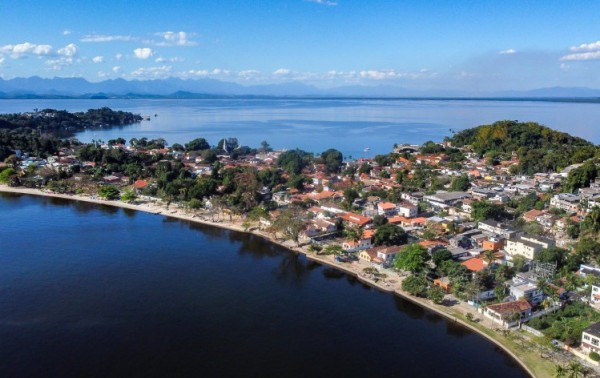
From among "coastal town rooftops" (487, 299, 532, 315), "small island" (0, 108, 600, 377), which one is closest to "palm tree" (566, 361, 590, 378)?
"small island" (0, 108, 600, 377)

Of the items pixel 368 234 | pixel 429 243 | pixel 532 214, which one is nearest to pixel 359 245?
pixel 368 234

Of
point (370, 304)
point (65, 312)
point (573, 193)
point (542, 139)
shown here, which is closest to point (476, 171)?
point (573, 193)

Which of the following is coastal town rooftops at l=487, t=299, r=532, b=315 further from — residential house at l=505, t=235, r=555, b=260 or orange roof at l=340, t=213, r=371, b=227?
orange roof at l=340, t=213, r=371, b=227

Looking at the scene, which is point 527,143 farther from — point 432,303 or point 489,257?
point 432,303

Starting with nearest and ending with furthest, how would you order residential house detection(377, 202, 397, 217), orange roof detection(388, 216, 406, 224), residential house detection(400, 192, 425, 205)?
orange roof detection(388, 216, 406, 224), residential house detection(377, 202, 397, 217), residential house detection(400, 192, 425, 205)

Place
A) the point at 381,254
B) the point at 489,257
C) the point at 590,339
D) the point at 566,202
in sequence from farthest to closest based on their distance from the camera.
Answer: the point at 566,202
the point at 381,254
the point at 489,257
the point at 590,339

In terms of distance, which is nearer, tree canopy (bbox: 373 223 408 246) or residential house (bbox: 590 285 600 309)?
→ residential house (bbox: 590 285 600 309)

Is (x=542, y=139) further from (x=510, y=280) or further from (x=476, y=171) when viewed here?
(x=510, y=280)

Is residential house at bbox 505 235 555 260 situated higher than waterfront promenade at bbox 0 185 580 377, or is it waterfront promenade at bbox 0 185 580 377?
residential house at bbox 505 235 555 260
